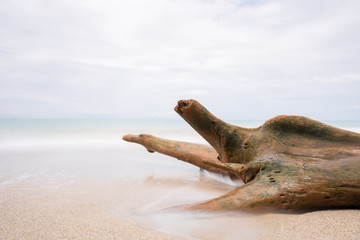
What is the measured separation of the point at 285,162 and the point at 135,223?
145 centimetres

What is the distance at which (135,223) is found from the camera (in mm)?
1838

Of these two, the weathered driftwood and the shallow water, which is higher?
the weathered driftwood

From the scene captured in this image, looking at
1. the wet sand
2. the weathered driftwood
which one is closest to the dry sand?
the wet sand

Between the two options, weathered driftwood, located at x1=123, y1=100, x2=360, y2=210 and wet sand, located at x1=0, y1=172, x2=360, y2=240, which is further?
weathered driftwood, located at x1=123, y1=100, x2=360, y2=210

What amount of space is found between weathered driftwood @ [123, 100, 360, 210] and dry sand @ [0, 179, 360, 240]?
0.37 feet

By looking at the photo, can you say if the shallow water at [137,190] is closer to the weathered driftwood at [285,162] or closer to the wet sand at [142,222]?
the wet sand at [142,222]

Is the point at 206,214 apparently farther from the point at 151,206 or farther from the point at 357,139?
the point at 357,139

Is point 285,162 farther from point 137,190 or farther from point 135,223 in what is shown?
point 137,190

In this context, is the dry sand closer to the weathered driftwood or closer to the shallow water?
the shallow water

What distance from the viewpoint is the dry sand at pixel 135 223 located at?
1.53 meters

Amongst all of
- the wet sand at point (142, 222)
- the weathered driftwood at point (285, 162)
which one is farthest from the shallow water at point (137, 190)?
the weathered driftwood at point (285, 162)

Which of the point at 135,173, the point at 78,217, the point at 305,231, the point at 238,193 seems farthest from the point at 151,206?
the point at 135,173

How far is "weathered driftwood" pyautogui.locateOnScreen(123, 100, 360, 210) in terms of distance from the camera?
71.1 inches

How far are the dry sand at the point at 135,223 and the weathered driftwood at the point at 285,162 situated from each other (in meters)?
0.11
